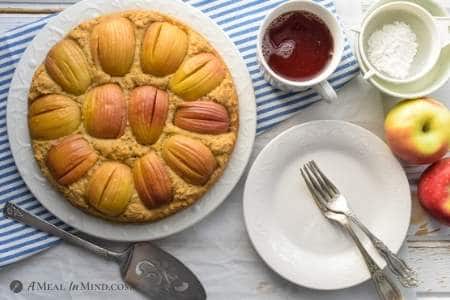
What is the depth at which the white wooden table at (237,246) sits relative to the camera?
1359 millimetres

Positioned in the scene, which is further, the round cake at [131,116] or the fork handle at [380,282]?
the fork handle at [380,282]

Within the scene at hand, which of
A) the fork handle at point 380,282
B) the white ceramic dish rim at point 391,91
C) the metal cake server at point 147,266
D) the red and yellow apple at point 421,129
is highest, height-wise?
the white ceramic dish rim at point 391,91

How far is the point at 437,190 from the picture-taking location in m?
1.33

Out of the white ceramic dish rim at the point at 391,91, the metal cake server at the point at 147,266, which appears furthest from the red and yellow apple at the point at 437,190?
the metal cake server at the point at 147,266

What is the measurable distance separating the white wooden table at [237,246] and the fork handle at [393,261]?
0.06m

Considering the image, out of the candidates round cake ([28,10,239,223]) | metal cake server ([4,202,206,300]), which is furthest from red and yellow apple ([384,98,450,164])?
metal cake server ([4,202,206,300])

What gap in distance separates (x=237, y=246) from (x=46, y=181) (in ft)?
1.44

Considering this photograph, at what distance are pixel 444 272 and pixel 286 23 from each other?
67 centimetres

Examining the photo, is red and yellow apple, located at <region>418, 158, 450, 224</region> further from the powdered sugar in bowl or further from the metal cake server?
the metal cake server

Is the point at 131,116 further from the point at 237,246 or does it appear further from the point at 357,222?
the point at 357,222

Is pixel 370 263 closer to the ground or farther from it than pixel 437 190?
closer to the ground

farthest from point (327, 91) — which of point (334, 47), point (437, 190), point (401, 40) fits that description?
point (437, 190)

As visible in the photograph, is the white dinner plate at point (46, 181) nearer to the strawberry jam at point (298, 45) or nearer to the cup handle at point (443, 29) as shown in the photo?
the strawberry jam at point (298, 45)

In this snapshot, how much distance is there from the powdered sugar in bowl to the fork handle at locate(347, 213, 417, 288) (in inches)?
12.8
